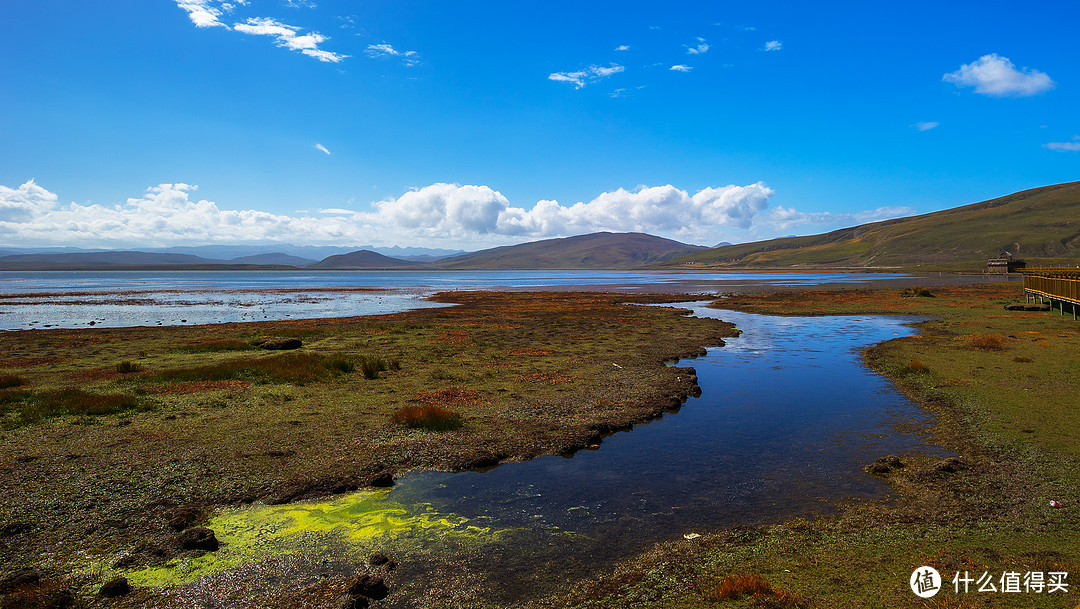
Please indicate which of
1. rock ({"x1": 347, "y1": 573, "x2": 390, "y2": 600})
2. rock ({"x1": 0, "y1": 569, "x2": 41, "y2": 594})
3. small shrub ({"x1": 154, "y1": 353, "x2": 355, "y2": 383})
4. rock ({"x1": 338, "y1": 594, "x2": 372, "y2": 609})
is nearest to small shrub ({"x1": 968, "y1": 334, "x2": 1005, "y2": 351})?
rock ({"x1": 347, "y1": 573, "x2": 390, "y2": 600})

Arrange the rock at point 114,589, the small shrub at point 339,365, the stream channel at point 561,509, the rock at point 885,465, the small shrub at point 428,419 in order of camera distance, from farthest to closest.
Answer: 1. the small shrub at point 339,365
2. the small shrub at point 428,419
3. the rock at point 885,465
4. the stream channel at point 561,509
5. the rock at point 114,589

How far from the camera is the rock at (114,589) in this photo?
7.52 m

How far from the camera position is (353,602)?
24.0 feet

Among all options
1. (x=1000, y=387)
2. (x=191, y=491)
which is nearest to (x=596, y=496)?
(x=191, y=491)

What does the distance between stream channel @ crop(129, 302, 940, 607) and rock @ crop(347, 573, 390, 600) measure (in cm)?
18

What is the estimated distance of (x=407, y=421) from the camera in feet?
51.3

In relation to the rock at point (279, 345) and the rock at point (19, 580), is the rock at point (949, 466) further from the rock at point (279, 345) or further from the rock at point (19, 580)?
the rock at point (279, 345)

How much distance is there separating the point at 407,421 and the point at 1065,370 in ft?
81.7

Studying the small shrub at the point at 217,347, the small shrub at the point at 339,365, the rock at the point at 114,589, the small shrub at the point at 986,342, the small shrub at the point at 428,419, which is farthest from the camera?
the small shrub at the point at 217,347

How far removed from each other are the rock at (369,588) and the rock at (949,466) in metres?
11.7

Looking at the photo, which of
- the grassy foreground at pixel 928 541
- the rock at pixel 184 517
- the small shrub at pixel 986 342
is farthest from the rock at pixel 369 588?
the small shrub at pixel 986 342

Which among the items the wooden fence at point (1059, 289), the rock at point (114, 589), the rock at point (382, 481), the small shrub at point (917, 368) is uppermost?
the wooden fence at point (1059, 289)

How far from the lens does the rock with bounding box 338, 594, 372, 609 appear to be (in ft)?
23.8

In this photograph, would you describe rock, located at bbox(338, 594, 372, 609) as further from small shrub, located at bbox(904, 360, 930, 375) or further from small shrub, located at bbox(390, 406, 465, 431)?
small shrub, located at bbox(904, 360, 930, 375)
